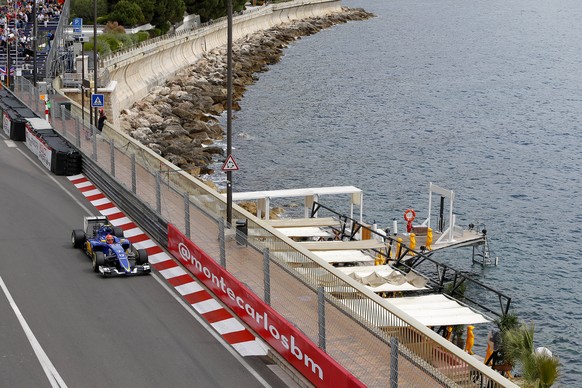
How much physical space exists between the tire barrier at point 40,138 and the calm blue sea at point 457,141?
49.0 feet

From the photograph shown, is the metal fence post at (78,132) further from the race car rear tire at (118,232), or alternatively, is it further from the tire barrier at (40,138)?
the race car rear tire at (118,232)

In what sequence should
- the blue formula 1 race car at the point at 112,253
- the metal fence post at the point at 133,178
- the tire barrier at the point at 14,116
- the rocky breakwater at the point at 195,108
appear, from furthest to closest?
the rocky breakwater at the point at 195,108 → the tire barrier at the point at 14,116 → the metal fence post at the point at 133,178 → the blue formula 1 race car at the point at 112,253

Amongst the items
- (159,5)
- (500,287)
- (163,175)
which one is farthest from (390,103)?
(163,175)

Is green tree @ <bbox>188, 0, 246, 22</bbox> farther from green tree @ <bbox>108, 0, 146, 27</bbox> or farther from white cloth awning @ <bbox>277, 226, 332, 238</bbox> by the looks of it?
white cloth awning @ <bbox>277, 226, 332, 238</bbox>

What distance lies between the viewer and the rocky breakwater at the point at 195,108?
2440 inches

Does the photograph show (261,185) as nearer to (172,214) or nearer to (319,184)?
(319,184)

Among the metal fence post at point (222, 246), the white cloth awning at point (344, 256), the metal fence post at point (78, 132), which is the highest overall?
the metal fence post at point (78, 132)

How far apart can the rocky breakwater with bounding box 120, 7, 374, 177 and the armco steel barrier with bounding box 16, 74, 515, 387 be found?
2445 centimetres

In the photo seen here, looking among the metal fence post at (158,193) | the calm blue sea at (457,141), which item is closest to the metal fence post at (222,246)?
the metal fence post at (158,193)

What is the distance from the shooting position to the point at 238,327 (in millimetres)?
23453

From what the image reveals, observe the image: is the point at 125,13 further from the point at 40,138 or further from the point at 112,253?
the point at 112,253

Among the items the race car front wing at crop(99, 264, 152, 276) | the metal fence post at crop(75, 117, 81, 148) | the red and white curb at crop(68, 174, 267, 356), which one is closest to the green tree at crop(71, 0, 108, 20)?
the metal fence post at crop(75, 117, 81, 148)

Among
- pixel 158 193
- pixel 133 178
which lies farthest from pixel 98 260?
pixel 133 178

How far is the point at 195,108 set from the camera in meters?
78.9
